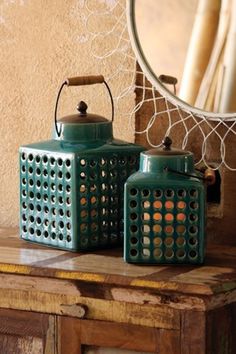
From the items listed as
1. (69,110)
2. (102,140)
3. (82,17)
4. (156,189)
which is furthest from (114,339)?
(82,17)

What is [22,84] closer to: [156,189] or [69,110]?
[69,110]

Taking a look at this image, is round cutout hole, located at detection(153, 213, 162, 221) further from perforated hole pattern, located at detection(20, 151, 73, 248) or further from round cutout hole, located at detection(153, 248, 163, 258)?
perforated hole pattern, located at detection(20, 151, 73, 248)

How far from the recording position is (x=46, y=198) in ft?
6.57

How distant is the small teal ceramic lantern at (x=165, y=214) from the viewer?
1.82 meters

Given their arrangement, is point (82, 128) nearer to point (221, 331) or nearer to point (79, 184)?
point (79, 184)

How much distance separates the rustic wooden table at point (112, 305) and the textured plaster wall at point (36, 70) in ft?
1.43

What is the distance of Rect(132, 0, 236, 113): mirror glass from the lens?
199 centimetres

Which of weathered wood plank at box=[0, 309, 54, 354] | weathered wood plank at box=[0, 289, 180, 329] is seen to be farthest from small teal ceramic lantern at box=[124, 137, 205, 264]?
weathered wood plank at box=[0, 309, 54, 354]

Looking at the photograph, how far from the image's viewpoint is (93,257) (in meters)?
1.90

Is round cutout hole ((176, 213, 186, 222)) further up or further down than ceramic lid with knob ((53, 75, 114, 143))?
further down

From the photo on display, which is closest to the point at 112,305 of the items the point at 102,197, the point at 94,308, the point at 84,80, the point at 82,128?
the point at 94,308

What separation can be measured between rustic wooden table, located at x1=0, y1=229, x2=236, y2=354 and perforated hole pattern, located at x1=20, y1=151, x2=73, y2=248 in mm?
69

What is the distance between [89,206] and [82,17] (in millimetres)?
516

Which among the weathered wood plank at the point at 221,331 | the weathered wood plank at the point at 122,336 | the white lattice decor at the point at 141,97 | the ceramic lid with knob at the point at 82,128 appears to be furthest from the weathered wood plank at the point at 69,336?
the white lattice decor at the point at 141,97
